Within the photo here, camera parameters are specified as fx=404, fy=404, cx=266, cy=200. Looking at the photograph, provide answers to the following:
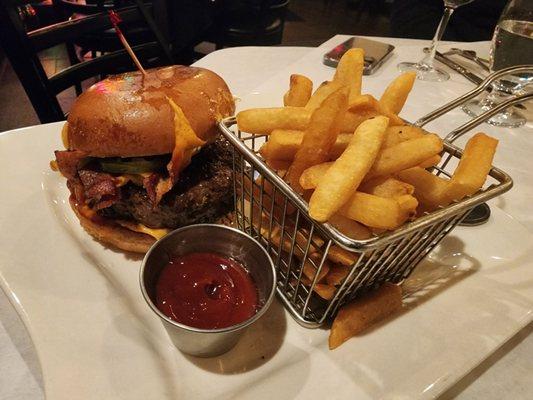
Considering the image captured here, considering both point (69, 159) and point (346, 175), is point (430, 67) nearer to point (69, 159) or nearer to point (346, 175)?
point (346, 175)

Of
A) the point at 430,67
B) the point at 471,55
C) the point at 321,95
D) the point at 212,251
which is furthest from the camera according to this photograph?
the point at 471,55

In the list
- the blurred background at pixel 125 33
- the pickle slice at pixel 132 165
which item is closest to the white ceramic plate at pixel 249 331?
the pickle slice at pixel 132 165

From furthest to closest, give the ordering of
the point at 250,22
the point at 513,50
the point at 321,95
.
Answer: the point at 250,22, the point at 513,50, the point at 321,95

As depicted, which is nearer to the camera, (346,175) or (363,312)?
(346,175)

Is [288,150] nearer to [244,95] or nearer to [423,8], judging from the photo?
[244,95]

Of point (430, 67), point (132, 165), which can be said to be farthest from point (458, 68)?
point (132, 165)

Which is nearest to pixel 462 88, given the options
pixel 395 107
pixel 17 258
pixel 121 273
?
pixel 395 107
